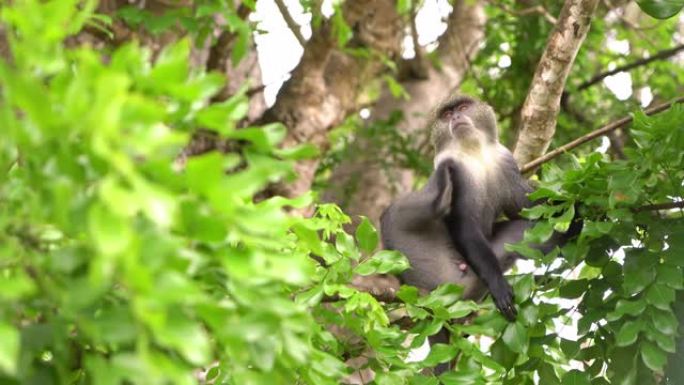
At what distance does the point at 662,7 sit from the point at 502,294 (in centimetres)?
129

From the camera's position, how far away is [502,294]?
143 inches

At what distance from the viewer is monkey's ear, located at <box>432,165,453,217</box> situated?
165 inches

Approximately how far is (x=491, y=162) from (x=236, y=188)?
10.4 feet

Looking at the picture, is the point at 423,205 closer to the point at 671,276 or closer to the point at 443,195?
the point at 443,195

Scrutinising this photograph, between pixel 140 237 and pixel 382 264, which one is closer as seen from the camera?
pixel 140 237

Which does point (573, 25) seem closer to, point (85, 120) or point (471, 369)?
point (471, 369)

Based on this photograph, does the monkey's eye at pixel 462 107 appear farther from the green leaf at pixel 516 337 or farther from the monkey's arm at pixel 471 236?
the green leaf at pixel 516 337

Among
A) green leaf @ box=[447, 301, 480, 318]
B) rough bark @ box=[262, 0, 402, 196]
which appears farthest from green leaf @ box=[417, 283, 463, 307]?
rough bark @ box=[262, 0, 402, 196]

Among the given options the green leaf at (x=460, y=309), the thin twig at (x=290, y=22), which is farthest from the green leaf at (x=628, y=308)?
the thin twig at (x=290, y=22)

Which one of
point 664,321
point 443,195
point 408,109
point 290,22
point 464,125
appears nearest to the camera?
point 664,321

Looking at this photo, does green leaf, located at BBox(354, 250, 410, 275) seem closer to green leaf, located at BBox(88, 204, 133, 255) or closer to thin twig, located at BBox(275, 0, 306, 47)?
green leaf, located at BBox(88, 204, 133, 255)

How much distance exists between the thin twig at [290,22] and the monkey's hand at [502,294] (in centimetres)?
240

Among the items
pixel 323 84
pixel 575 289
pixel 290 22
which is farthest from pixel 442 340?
pixel 290 22

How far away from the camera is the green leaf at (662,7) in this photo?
275 cm
